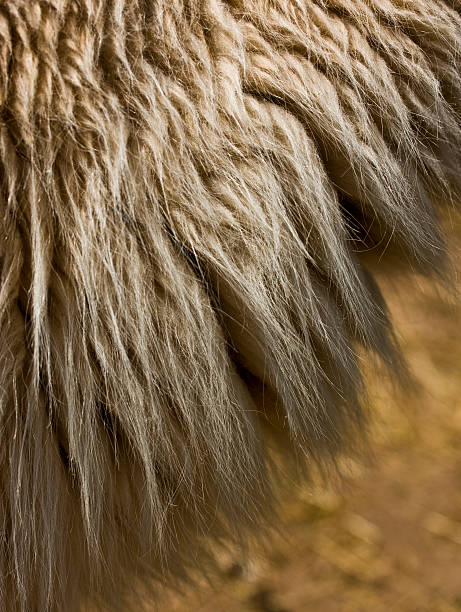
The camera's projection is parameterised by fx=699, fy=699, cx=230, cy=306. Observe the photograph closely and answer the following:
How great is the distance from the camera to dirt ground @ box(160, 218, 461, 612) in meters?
0.68

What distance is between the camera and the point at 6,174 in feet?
1.25

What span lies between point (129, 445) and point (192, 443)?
0.04m

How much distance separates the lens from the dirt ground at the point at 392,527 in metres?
0.68

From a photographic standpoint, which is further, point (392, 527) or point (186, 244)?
point (392, 527)

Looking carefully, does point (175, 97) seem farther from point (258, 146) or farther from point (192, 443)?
point (192, 443)

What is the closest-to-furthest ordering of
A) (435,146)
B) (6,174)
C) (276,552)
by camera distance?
(6,174) → (435,146) → (276,552)

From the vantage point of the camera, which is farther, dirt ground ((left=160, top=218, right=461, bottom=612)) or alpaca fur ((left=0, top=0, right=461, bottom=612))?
dirt ground ((left=160, top=218, right=461, bottom=612))

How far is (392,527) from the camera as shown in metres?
0.72

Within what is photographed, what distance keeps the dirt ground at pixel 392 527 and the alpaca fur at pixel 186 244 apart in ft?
0.54

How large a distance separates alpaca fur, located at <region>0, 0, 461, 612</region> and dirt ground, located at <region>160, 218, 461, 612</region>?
Answer: 0.17 metres

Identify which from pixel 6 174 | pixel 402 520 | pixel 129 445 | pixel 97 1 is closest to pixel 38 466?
pixel 129 445

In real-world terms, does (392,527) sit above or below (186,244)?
below

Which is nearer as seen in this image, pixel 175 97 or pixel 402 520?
pixel 175 97

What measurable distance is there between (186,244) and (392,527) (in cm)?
Answer: 44
